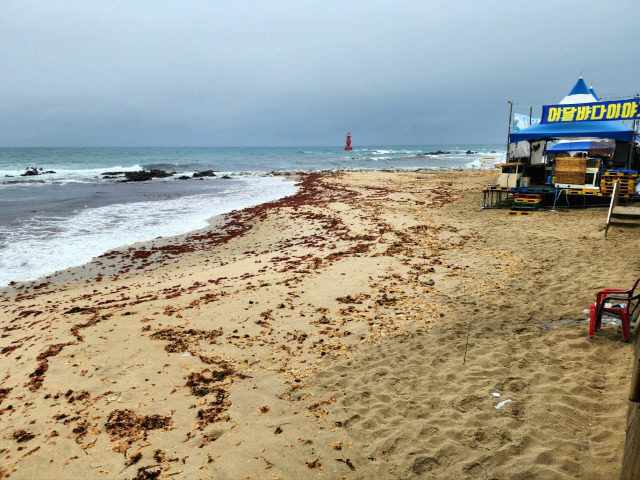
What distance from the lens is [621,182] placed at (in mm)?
12367

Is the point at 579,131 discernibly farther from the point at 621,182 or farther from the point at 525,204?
the point at 525,204

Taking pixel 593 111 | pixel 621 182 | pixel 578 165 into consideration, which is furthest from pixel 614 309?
pixel 593 111

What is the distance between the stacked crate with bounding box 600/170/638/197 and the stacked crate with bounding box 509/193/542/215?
204cm

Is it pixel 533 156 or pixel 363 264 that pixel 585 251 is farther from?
pixel 533 156

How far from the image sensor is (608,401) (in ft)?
11.5

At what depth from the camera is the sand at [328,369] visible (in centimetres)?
315

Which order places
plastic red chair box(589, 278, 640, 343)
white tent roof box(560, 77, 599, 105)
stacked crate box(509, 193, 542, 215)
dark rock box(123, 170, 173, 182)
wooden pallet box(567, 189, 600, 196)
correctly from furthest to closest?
1. dark rock box(123, 170, 173, 182)
2. white tent roof box(560, 77, 599, 105)
3. stacked crate box(509, 193, 542, 215)
4. wooden pallet box(567, 189, 600, 196)
5. plastic red chair box(589, 278, 640, 343)

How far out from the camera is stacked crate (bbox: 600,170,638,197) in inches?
488

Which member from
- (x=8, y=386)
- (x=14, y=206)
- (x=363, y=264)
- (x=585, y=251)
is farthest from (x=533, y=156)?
(x=14, y=206)

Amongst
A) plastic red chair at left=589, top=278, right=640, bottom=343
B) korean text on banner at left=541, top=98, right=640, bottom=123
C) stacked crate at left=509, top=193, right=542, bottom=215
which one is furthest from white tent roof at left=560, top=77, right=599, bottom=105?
plastic red chair at left=589, top=278, right=640, bottom=343

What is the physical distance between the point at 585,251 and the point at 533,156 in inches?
490

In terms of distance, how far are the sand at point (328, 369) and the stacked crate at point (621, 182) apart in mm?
4724

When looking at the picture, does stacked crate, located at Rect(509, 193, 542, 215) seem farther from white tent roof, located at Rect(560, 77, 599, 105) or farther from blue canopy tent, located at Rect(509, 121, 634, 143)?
white tent roof, located at Rect(560, 77, 599, 105)

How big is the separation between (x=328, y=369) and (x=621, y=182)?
13.0 metres
